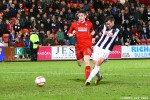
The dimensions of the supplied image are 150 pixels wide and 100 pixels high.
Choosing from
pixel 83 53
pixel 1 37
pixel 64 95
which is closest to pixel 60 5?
pixel 1 37

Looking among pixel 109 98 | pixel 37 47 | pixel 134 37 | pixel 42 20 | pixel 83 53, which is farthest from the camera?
pixel 134 37

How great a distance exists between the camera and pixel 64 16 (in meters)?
30.8

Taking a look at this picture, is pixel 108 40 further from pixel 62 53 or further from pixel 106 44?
pixel 62 53

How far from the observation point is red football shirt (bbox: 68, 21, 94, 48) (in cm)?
1421

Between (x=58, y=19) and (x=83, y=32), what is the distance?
1552 centimetres

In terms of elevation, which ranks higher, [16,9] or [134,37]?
[16,9]

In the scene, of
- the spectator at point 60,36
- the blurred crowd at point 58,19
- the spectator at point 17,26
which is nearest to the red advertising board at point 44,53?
the blurred crowd at point 58,19

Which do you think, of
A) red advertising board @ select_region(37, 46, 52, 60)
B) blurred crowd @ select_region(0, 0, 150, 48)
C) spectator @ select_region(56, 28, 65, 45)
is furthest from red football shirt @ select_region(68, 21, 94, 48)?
spectator @ select_region(56, 28, 65, 45)

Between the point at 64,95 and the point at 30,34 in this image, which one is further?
the point at 30,34

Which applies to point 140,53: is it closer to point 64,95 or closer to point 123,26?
point 123,26

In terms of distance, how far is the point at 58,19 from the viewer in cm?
2973

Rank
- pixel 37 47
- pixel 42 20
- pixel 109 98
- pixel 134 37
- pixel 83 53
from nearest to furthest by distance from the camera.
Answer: pixel 109 98
pixel 83 53
pixel 37 47
pixel 42 20
pixel 134 37

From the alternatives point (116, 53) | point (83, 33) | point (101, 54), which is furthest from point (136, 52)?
point (101, 54)

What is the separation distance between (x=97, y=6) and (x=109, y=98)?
943 inches
